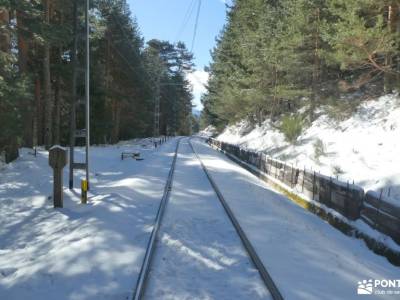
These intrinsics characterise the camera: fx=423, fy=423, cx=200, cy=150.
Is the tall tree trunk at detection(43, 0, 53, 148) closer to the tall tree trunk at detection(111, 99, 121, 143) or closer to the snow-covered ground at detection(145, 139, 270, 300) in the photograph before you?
the snow-covered ground at detection(145, 139, 270, 300)

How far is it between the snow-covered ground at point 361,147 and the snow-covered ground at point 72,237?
6.36 meters

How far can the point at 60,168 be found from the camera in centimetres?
1157

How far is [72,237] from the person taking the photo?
27.6 ft

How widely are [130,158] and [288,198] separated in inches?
588

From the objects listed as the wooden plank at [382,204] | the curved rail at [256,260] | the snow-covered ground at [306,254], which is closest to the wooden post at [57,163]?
the curved rail at [256,260]

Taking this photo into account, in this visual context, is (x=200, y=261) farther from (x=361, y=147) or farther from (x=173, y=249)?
(x=361, y=147)

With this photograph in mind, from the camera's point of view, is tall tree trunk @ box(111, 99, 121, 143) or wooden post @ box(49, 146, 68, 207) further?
tall tree trunk @ box(111, 99, 121, 143)

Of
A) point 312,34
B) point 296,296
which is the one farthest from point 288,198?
point 312,34

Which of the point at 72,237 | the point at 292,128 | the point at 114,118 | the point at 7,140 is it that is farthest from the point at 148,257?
the point at 114,118

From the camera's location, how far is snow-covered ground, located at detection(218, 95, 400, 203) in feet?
42.5

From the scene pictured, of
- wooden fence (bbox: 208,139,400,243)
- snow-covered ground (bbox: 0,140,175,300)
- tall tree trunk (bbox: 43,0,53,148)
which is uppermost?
tall tree trunk (bbox: 43,0,53,148)

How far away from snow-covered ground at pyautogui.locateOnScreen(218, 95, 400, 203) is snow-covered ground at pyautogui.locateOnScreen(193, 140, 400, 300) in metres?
2.29

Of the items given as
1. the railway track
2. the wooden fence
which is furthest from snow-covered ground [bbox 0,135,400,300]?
the wooden fence

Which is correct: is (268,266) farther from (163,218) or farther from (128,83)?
(128,83)
